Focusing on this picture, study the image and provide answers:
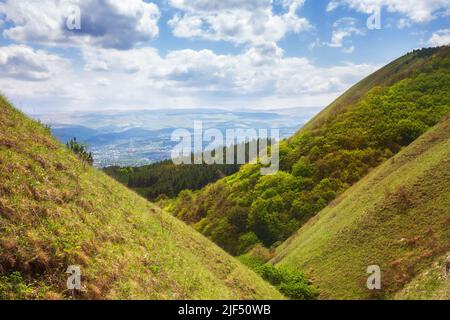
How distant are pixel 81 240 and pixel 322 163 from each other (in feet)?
225

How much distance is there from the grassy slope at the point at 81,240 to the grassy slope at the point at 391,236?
10238 millimetres

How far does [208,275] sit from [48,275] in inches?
383

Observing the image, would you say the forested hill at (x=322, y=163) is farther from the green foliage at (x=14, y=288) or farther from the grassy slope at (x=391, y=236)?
the green foliage at (x=14, y=288)

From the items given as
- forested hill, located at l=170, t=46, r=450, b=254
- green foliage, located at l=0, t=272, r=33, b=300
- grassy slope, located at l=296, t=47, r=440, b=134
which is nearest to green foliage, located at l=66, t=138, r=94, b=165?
green foliage, located at l=0, t=272, r=33, b=300

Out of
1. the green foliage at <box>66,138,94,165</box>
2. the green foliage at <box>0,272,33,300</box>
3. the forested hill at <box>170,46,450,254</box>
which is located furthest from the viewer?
the forested hill at <box>170,46,450,254</box>

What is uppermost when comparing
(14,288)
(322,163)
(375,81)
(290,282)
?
(375,81)

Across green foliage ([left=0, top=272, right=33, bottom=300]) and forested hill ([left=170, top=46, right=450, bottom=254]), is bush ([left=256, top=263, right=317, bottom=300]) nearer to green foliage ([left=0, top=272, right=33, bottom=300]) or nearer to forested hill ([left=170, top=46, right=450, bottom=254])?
green foliage ([left=0, top=272, right=33, bottom=300])

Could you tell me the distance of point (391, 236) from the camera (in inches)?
1330

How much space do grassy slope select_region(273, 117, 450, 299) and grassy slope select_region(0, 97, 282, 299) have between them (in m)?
A: 10.2

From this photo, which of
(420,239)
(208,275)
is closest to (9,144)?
(208,275)

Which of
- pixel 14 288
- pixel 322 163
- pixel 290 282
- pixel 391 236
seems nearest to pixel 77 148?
pixel 14 288

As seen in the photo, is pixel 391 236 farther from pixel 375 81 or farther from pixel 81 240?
pixel 375 81

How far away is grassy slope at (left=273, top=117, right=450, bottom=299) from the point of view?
2888 centimetres
